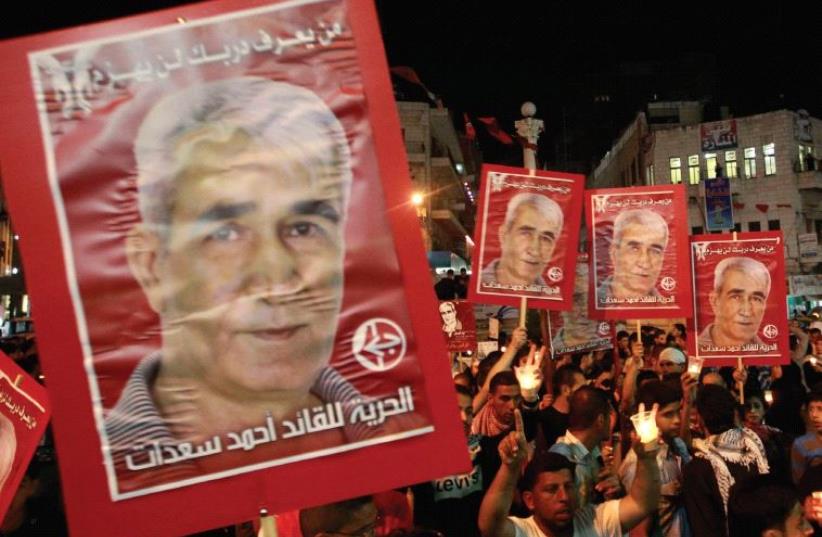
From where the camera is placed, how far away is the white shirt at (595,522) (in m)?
4.02

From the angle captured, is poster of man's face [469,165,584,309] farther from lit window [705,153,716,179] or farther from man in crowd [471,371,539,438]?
lit window [705,153,716,179]

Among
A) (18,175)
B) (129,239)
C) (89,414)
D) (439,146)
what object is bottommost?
(89,414)

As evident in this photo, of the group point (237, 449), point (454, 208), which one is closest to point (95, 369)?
point (237, 449)

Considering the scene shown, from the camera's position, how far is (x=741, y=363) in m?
8.36

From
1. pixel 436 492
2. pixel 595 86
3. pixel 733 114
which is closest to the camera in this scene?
pixel 436 492

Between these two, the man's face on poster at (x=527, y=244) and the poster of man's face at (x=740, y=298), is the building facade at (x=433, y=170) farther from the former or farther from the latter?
the man's face on poster at (x=527, y=244)

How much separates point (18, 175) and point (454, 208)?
54.4 metres

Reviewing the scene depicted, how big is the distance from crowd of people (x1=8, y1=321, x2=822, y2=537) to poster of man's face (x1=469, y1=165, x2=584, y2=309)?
885 mm

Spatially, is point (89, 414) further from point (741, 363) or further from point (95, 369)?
point (741, 363)

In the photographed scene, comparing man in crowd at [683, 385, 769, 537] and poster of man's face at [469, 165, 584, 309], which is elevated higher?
poster of man's face at [469, 165, 584, 309]

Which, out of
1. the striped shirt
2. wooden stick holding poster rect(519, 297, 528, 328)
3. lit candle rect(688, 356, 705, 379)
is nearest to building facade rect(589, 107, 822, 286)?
lit candle rect(688, 356, 705, 379)

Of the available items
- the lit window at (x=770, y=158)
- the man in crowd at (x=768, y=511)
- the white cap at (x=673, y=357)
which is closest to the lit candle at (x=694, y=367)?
the white cap at (x=673, y=357)

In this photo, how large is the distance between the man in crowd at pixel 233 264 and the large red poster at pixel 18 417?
6.91 feet

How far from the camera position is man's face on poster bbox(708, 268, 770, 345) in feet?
28.0
